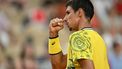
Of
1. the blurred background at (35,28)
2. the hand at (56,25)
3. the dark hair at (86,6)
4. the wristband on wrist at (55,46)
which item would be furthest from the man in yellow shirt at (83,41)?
the blurred background at (35,28)

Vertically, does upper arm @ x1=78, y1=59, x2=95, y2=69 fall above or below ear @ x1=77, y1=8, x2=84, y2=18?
below

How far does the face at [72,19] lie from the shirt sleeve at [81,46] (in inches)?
13.9

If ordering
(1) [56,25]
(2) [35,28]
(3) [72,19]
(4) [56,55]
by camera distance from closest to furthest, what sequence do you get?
(3) [72,19] → (1) [56,25] → (4) [56,55] → (2) [35,28]

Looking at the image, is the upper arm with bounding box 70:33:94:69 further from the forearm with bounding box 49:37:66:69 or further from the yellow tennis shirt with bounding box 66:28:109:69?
the forearm with bounding box 49:37:66:69

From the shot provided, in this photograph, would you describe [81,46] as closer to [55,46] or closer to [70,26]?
[70,26]

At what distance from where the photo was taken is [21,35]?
50.9ft

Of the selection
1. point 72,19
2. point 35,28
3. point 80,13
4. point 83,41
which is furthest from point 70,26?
point 35,28

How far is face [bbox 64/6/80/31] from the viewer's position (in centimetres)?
668

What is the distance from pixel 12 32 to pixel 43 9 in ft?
4.53

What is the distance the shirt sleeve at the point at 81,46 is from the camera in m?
6.23

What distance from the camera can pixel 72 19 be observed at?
6.71 metres

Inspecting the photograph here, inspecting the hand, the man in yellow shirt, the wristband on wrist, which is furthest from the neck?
the wristband on wrist

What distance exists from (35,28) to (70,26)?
355 inches

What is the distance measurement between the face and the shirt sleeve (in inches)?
13.9
